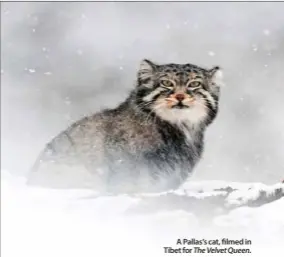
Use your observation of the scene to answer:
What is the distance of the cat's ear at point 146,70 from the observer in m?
2.47

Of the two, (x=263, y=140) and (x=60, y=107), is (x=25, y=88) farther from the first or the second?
(x=263, y=140)

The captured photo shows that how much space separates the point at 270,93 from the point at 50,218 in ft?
3.25

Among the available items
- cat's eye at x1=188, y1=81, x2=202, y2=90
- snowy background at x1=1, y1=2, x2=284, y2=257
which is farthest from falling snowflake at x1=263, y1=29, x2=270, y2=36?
cat's eye at x1=188, y1=81, x2=202, y2=90

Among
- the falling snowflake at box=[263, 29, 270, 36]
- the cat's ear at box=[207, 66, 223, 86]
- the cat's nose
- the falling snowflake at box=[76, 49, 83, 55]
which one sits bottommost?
the cat's nose

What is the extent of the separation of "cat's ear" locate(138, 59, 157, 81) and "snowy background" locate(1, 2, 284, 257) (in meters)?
0.05

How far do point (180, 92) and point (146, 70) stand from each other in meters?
0.19

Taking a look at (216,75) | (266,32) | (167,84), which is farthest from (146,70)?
(266,32)

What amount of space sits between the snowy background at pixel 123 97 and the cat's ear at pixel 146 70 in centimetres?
5

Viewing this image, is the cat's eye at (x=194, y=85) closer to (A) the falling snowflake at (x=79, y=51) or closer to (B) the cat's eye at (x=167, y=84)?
(B) the cat's eye at (x=167, y=84)

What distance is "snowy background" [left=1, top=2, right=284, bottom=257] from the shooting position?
2.40m

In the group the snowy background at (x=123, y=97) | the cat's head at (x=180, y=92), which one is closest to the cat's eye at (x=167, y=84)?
the cat's head at (x=180, y=92)

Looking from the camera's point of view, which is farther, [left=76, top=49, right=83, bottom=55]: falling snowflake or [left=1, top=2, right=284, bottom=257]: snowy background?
[left=76, top=49, right=83, bottom=55]: falling snowflake

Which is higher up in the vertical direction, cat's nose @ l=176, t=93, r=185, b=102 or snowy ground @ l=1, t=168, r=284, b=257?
cat's nose @ l=176, t=93, r=185, b=102

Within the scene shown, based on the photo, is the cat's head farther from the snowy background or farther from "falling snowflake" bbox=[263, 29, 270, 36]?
"falling snowflake" bbox=[263, 29, 270, 36]
